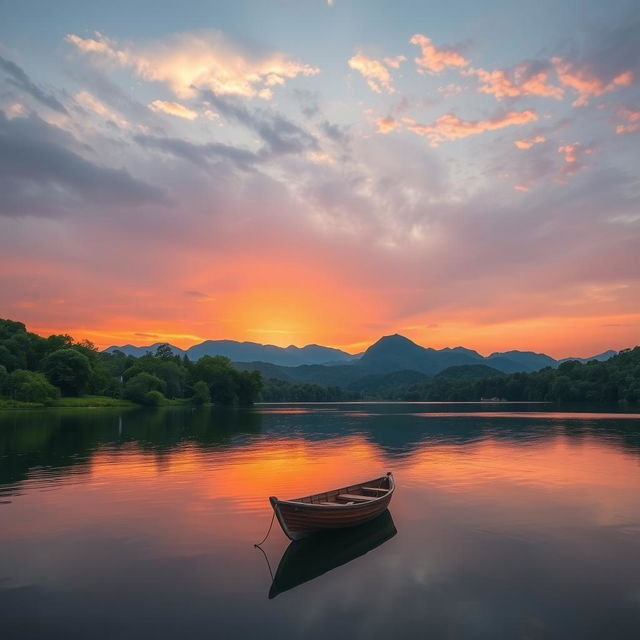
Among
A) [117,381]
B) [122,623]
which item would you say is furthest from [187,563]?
[117,381]

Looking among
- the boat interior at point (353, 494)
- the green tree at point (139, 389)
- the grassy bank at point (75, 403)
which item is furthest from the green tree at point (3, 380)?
the boat interior at point (353, 494)

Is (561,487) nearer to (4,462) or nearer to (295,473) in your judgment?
(295,473)

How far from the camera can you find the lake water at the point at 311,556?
15.5 metres

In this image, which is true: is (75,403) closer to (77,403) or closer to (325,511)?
(77,403)

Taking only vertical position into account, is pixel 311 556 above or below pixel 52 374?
below

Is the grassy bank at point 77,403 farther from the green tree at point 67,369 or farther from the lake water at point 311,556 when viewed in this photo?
the lake water at point 311,556

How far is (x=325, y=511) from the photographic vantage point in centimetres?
2259

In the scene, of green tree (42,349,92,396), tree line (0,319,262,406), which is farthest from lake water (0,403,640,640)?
green tree (42,349,92,396)

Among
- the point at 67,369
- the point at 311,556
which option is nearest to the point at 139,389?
the point at 67,369

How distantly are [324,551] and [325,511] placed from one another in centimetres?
170

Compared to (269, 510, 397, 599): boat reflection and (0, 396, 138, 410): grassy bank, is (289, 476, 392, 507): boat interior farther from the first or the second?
(0, 396, 138, 410): grassy bank

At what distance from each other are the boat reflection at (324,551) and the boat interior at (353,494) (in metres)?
1.45

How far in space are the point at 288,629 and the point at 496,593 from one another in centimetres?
796

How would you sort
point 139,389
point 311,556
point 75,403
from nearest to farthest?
point 311,556
point 75,403
point 139,389
